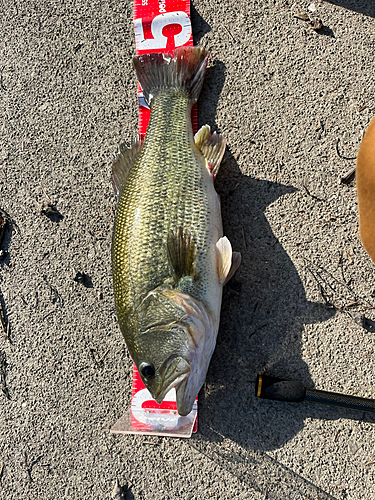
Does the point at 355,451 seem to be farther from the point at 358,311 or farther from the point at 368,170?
the point at 368,170

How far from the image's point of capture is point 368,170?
1858mm

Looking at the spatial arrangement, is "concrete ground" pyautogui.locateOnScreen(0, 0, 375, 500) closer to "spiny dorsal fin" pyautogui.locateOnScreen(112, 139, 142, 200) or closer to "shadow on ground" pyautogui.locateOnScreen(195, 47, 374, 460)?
"shadow on ground" pyautogui.locateOnScreen(195, 47, 374, 460)

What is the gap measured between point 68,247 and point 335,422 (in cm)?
239

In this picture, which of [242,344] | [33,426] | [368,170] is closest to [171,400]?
[242,344]

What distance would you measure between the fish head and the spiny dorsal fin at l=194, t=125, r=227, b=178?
999 millimetres

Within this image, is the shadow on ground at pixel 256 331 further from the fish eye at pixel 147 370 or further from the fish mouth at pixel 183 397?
the fish eye at pixel 147 370

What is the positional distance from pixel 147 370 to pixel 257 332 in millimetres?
946

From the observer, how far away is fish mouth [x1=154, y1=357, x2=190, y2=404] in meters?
2.04

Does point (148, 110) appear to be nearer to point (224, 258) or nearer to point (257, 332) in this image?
point (224, 258)

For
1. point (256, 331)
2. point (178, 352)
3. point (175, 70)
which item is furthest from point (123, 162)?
point (256, 331)

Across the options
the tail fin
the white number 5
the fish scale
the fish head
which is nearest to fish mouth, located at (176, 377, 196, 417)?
the fish head

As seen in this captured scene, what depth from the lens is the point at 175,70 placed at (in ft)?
8.70

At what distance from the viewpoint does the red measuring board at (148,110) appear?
2.66 metres

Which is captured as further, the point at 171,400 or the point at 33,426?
the point at 33,426
